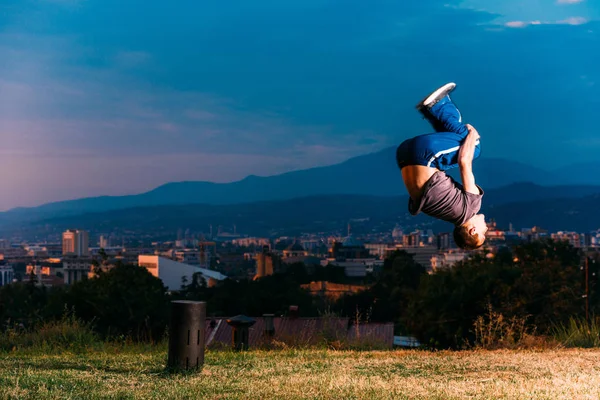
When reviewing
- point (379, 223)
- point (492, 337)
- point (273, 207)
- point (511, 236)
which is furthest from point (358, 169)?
point (492, 337)

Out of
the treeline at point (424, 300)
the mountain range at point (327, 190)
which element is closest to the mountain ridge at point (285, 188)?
the mountain range at point (327, 190)

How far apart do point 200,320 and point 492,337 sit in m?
5.91

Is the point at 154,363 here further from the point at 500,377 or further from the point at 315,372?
the point at 500,377

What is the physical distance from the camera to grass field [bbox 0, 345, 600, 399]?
25.0ft

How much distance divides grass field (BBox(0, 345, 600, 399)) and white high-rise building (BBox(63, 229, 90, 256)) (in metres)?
125

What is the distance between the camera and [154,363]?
10.1 meters

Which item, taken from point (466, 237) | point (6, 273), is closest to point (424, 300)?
point (466, 237)

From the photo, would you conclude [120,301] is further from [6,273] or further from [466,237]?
[6,273]

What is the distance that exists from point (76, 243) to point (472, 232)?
132 meters

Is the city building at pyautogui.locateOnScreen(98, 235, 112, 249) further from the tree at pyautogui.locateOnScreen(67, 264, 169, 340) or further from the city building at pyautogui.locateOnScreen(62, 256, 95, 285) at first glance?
the tree at pyautogui.locateOnScreen(67, 264, 169, 340)

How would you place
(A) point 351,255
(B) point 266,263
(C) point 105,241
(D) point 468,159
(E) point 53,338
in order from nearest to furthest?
(D) point 468,159, (E) point 53,338, (B) point 266,263, (A) point 351,255, (C) point 105,241

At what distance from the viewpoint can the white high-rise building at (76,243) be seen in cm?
13225

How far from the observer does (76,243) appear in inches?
5251

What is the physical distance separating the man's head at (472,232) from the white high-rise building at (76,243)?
130m
